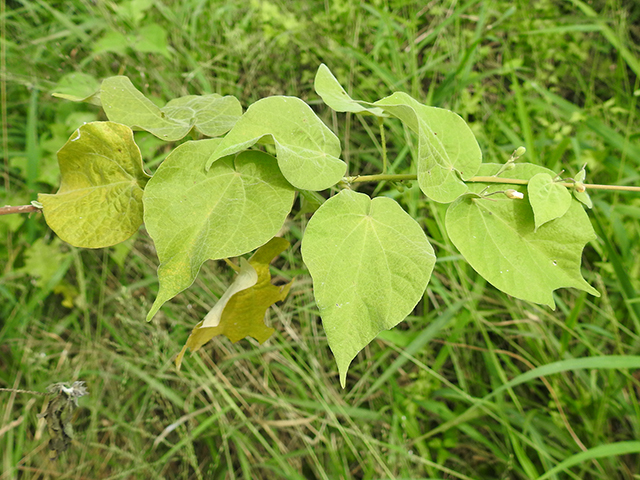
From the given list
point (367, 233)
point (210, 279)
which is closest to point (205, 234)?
point (367, 233)

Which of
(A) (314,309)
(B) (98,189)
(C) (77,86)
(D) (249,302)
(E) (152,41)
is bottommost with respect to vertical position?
(A) (314,309)

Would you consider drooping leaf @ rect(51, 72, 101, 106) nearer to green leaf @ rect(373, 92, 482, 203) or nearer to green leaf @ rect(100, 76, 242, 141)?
green leaf @ rect(100, 76, 242, 141)

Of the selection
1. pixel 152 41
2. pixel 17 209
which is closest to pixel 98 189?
pixel 17 209

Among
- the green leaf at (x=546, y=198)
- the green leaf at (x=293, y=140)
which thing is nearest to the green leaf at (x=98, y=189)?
the green leaf at (x=293, y=140)

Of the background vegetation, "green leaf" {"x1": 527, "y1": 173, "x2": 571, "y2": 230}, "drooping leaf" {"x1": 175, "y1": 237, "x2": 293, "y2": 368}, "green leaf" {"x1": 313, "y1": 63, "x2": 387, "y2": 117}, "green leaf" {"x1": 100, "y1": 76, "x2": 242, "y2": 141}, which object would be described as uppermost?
"green leaf" {"x1": 313, "y1": 63, "x2": 387, "y2": 117}

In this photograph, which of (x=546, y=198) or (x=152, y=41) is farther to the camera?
(x=152, y=41)

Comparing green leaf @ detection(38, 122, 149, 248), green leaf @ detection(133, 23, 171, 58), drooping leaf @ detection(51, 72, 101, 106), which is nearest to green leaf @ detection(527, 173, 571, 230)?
green leaf @ detection(38, 122, 149, 248)

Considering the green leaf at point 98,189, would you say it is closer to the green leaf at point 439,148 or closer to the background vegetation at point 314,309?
the green leaf at point 439,148

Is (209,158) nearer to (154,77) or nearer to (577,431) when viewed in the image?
(577,431)

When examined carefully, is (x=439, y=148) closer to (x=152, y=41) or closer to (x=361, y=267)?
(x=361, y=267)
